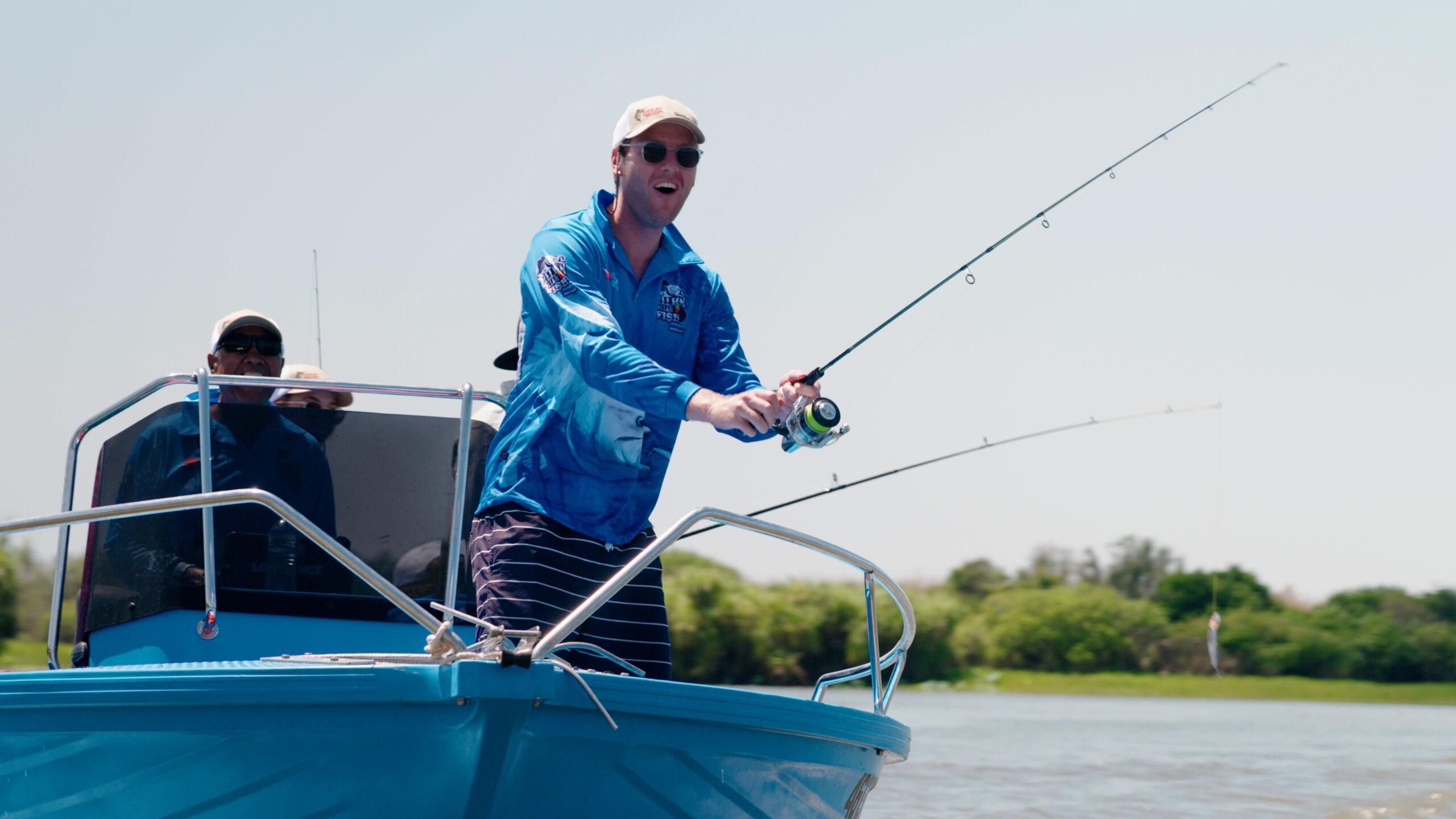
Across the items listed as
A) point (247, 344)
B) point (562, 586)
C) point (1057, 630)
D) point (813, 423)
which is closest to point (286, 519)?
point (562, 586)

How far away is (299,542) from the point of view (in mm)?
4660

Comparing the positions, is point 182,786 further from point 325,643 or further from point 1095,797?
point 1095,797

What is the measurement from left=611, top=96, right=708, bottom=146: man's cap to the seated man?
1767 mm

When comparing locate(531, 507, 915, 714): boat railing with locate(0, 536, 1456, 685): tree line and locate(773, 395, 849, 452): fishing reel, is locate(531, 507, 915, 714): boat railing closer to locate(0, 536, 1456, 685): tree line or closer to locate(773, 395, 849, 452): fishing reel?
locate(773, 395, 849, 452): fishing reel

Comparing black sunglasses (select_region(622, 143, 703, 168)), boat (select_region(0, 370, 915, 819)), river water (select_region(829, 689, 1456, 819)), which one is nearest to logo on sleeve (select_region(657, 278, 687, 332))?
black sunglasses (select_region(622, 143, 703, 168))

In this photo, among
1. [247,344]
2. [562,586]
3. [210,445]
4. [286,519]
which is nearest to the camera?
[286,519]

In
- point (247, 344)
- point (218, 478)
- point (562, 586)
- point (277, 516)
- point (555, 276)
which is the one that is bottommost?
point (562, 586)

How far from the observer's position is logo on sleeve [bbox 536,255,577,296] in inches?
134

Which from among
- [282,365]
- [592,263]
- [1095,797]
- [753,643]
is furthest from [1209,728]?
[592,263]

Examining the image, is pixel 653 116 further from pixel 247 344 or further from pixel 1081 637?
pixel 1081 637

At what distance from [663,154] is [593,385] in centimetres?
64

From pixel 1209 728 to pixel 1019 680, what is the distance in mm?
7830

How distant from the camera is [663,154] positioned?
357 centimetres

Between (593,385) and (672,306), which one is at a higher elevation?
(672,306)
